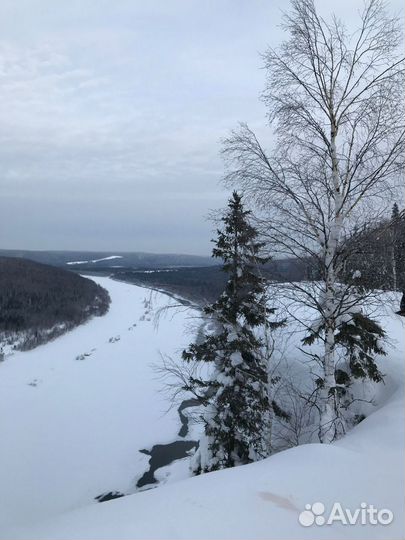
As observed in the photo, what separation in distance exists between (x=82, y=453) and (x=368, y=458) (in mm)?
16949

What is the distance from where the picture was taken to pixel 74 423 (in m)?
21.0

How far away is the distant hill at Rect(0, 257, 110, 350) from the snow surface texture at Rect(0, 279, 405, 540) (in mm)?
4865

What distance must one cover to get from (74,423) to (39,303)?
4558 centimetres

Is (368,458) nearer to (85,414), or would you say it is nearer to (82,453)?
(82,453)

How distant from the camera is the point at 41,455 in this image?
57.8ft

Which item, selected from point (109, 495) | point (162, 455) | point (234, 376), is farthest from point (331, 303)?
point (162, 455)

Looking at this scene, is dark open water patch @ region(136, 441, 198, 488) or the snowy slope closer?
the snowy slope

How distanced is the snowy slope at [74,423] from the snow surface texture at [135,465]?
2.7 inches

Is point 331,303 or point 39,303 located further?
point 39,303

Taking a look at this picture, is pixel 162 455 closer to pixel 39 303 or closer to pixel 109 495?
pixel 109 495

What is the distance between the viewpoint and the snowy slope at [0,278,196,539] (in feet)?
48.3

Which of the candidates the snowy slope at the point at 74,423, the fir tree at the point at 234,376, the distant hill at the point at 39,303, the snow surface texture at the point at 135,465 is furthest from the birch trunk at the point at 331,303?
the distant hill at the point at 39,303

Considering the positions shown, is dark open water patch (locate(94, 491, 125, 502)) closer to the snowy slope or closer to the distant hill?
the snowy slope

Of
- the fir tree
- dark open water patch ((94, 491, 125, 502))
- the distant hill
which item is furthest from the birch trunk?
the distant hill
